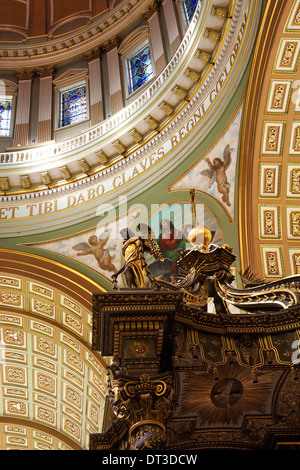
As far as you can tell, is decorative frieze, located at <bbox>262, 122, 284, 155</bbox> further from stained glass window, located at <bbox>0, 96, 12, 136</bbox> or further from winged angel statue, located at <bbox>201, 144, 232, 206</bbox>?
stained glass window, located at <bbox>0, 96, 12, 136</bbox>

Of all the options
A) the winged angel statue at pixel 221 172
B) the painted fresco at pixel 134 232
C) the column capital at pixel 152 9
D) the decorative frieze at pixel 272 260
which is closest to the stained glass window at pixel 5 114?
the painted fresco at pixel 134 232

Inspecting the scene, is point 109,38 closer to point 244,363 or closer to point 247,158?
point 247,158

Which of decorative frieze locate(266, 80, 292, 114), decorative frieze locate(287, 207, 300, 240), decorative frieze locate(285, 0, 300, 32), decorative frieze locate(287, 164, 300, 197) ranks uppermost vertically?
decorative frieze locate(285, 0, 300, 32)

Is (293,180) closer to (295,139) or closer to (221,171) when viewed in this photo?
(295,139)

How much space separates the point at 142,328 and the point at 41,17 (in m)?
15.9

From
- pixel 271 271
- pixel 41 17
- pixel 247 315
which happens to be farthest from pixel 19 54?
pixel 247 315

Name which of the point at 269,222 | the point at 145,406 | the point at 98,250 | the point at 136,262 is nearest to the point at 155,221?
the point at 98,250

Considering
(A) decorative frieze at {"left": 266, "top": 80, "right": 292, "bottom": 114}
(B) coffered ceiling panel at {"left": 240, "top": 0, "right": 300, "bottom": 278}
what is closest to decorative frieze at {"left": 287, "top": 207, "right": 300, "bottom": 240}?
(B) coffered ceiling panel at {"left": 240, "top": 0, "right": 300, "bottom": 278}

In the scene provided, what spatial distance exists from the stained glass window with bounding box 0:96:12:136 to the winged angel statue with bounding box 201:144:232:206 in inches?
261

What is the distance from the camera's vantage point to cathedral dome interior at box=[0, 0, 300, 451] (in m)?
6.05

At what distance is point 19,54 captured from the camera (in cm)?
1791

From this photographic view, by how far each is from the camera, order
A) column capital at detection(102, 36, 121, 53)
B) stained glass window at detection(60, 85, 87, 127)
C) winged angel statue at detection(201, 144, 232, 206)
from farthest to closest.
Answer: column capital at detection(102, 36, 121, 53)
stained glass window at detection(60, 85, 87, 127)
winged angel statue at detection(201, 144, 232, 206)

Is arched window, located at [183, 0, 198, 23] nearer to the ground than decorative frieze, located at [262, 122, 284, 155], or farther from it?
farther from it

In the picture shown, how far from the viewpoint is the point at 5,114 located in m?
16.8
